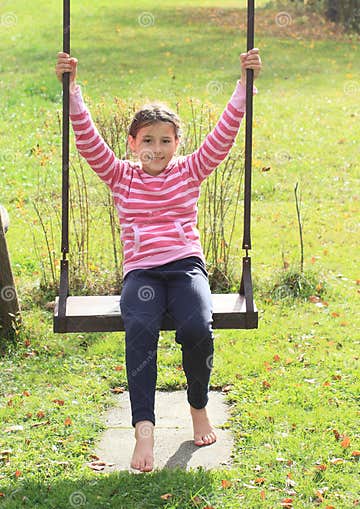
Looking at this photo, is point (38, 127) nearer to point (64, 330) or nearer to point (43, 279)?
point (43, 279)

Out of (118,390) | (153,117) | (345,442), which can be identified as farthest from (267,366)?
(153,117)

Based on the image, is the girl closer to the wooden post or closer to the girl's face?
the girl's face

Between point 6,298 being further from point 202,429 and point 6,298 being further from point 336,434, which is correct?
point 336,434

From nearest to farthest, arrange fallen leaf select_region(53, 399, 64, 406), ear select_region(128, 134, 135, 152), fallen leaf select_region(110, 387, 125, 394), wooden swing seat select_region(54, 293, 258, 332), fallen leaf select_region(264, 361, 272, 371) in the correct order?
wooden swing seat select_region(54, 293, 258, 332)
ear select_region(128, 134, 135, 152)
fallen leaf select_region(53, 399, 64, 406)
fallen leaf select_region(110, 387, 125, 394)
fallen leaf select_region(264, 361, 272, 371)

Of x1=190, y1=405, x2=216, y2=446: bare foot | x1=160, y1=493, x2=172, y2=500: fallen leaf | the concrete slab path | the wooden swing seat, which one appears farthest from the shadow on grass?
the wooden swing seat

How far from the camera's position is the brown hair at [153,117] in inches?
159

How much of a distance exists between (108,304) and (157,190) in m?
0.56

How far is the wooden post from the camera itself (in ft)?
16.6

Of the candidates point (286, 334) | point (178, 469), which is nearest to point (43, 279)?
point (286, 334)

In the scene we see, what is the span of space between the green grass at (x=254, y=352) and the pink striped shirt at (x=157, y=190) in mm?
922

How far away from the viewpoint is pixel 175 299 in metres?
3.78

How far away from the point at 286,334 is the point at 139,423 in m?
2.06

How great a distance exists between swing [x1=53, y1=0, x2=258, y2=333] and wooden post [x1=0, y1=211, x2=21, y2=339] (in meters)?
1.08

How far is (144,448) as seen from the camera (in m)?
3.56
